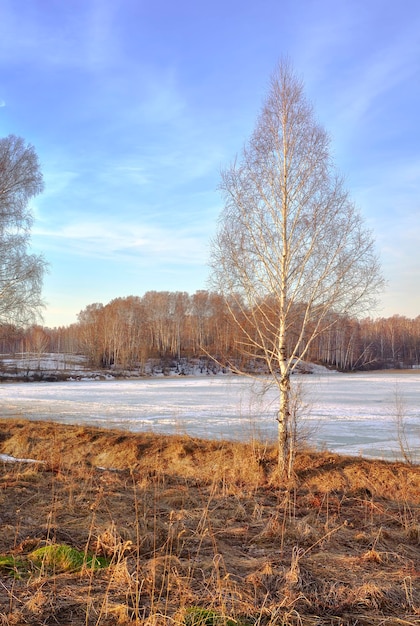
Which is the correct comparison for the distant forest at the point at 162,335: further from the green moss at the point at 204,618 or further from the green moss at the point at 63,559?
the green moss at the point at 204,618

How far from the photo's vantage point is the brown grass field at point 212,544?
3.29 metres

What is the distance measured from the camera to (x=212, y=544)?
4969mm

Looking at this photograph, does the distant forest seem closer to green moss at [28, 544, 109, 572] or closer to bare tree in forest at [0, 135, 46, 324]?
bare tree in forest at [0, 135, 46, 324]

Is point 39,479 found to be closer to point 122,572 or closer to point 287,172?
point 122,572

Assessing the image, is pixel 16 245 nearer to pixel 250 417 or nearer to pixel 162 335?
pixel 250 417

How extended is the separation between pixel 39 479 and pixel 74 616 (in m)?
5.41

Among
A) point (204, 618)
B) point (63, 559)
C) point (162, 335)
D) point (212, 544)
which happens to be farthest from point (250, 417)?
point (162, 335)

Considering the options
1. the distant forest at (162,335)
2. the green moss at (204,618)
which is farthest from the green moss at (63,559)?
the distant forest at (162,335)

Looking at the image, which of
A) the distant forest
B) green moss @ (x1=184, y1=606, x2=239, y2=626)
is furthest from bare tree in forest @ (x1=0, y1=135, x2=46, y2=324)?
the distant forest

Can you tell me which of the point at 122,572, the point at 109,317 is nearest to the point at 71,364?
the point at 109,317

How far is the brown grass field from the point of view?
10.8 feet

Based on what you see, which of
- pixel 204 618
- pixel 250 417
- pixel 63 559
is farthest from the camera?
pixel 250 417

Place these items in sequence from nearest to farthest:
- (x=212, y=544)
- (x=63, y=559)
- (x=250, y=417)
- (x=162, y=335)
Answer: (x=63, y=559) < (x=212, y=544) < (x=250, y=417) < (x=162, y=335)

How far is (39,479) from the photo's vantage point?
8125mm
